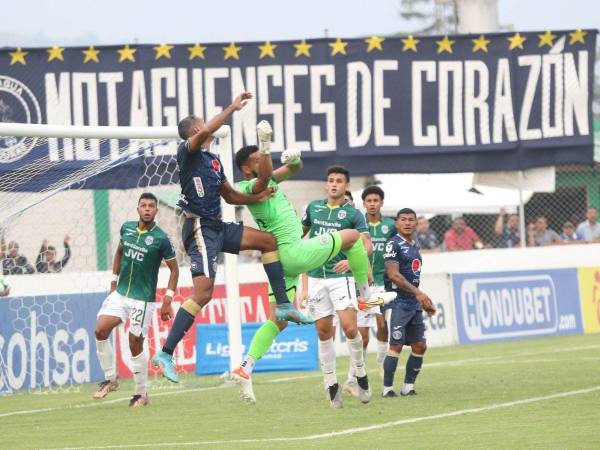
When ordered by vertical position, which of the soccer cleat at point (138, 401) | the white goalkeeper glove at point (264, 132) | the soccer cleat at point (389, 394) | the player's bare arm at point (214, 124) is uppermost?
the player's bare arm at point (214, 124)

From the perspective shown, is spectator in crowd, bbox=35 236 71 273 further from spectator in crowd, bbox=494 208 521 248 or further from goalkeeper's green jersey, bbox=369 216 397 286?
spectator in crowd, bbox=494 208 521 248

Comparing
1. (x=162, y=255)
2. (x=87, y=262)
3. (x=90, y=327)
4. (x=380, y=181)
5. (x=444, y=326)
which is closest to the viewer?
(x=162, y=255)

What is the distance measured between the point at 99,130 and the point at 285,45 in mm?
10405

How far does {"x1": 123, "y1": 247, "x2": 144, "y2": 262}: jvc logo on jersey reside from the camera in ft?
50.0

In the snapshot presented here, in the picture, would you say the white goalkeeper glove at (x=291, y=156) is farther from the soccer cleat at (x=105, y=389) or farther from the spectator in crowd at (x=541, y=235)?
the spectator in crowd at (x=541, y=235)

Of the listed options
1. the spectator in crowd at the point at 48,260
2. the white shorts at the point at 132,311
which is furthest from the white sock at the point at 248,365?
the spectator in crowd at the point at 48,260

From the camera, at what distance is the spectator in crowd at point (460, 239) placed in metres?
26.5

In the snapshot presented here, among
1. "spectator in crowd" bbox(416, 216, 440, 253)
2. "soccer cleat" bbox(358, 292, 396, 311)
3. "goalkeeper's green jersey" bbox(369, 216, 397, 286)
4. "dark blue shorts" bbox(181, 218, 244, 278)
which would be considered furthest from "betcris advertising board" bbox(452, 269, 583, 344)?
"dark blue shorts" bbox(181, 218, 244, 278)

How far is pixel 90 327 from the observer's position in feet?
63.0

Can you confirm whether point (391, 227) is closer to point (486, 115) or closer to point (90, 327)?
point (90, 327)

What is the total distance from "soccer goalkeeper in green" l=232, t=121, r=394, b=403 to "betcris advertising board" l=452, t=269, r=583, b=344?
11954 millimetres

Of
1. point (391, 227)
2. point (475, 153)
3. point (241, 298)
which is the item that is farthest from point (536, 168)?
point (391, 227)

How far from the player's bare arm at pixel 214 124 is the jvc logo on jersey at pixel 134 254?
10.1 ft

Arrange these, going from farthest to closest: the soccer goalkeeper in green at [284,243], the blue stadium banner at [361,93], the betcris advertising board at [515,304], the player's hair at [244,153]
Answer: the blue stadium banner at [361,93]
the betcris advertising board at [515,304]
the player's hair at [244,153]
the soccer goalkeeper in green at [284,243]
